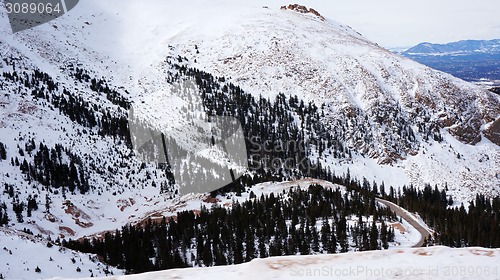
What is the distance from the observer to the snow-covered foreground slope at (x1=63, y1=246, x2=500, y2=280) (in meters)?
6.61

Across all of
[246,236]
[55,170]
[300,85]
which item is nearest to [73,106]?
[55,170]

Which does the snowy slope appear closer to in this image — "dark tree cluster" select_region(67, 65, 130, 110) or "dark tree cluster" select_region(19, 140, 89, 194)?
"dark tree cluster" select_region(67, 65, 130, 110)

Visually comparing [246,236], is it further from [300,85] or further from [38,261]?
[300,85]

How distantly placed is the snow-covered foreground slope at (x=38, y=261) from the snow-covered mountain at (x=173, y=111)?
116 ft

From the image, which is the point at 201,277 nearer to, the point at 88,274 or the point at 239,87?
the point at 88,274

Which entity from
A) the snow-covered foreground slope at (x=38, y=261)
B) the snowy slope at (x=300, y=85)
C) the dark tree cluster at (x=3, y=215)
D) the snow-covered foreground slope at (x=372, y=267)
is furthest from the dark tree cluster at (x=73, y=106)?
the snow-covered foreground slope at (x=372, y=267)

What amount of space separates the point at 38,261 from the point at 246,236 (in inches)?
1461

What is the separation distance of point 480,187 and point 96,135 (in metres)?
124

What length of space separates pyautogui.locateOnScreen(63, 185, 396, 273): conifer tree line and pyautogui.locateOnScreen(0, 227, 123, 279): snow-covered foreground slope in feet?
67.2

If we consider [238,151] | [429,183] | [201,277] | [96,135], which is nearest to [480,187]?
[429,183]

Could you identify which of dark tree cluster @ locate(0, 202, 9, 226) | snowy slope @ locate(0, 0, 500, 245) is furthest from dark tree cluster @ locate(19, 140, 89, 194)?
dark tree cluster @ locate(0, 202, 9, 226)

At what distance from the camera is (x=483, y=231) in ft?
243

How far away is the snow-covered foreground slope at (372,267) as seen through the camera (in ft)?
21.7

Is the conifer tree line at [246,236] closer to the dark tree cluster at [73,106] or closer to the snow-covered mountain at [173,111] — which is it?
the snow-covered mountain at [173,111]
